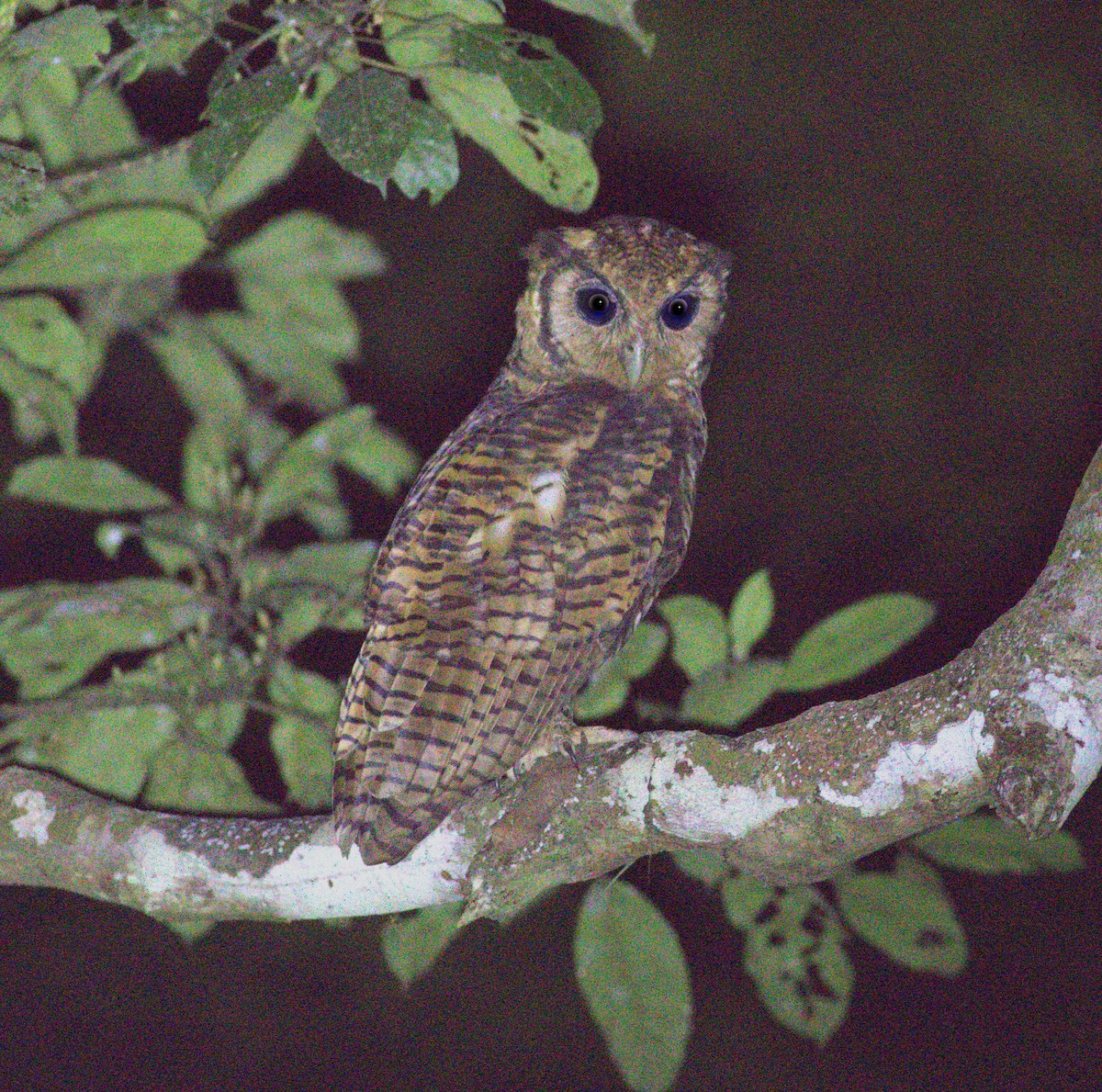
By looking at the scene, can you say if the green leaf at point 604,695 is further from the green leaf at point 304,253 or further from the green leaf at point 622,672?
the green leaf at point 304,253

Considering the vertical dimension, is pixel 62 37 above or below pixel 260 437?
above

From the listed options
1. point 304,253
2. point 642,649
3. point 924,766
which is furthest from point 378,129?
point 304,253

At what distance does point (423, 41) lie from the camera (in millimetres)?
1452

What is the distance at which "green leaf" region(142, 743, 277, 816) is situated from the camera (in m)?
1.97

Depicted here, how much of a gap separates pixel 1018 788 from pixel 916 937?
3.24 ft

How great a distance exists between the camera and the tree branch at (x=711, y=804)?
1.17 meters

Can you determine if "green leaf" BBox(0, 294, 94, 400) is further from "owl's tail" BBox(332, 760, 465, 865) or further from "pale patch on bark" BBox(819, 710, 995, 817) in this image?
"pale patch on bark" BBox(819, 710, 995, 817)

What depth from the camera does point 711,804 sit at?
4.22 ft

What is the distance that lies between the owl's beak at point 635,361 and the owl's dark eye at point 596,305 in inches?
2.2

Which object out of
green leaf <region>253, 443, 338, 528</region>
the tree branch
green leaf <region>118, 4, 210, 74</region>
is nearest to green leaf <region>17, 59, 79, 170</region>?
green leaf <region>253, 443, 338, 528</region>

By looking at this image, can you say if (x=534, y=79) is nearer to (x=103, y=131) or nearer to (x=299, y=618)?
(x=299, y=618)

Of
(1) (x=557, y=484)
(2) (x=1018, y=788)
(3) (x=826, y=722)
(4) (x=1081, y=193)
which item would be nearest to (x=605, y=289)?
(1) (x=557, y=484)

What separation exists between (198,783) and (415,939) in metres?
0.40

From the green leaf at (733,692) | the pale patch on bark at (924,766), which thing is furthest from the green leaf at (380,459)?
the pale patch on bark at (924,766)
